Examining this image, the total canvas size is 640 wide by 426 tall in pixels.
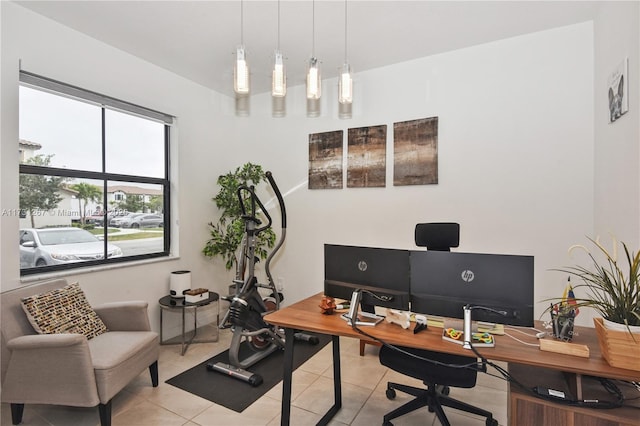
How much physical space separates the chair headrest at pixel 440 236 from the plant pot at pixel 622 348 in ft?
3.80

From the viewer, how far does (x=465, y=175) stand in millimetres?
3127

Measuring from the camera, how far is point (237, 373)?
2.69 metres

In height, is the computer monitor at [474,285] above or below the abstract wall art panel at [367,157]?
below

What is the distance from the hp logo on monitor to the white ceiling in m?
2.04

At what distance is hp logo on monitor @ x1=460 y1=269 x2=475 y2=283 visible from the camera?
5.28 feet

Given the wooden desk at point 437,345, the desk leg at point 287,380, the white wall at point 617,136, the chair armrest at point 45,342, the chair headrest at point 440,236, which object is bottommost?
the desk leg at point 287,380

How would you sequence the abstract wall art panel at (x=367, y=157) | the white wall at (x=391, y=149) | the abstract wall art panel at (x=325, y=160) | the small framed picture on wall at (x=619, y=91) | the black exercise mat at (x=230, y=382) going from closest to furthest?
the small framed picture on wall at (x=619, y=91) → the black exercise mat at (x=230, y=382) → the white wall at (x=391, y=149) → the abstract wall art panel at (x=367, y=157) → the abstract wall art panel at (x=325, y=160)

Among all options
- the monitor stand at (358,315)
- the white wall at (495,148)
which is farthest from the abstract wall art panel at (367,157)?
the monitor stand at (358,315)

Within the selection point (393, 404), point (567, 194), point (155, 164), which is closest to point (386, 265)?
point (393, 404)

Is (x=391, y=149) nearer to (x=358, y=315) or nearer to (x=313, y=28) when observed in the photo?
(x=313, y=28)

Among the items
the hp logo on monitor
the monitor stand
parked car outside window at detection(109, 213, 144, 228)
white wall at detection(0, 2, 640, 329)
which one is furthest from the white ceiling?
the monitor stand

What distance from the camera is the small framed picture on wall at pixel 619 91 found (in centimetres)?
200

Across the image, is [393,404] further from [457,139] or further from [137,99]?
[137,99]

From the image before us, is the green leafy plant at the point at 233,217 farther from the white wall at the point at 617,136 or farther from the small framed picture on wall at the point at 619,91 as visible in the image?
the small framed picture on wall at the point at 619,91
